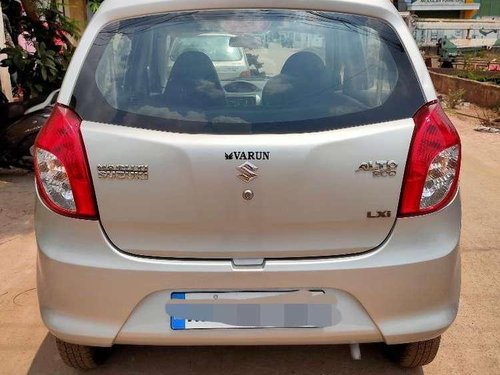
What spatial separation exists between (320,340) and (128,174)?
93 centimetres

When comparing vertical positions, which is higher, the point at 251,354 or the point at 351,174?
the point at 351,174

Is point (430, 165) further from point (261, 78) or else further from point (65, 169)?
point (65, 169)

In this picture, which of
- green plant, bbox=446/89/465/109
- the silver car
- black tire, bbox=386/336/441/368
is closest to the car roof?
the silver car

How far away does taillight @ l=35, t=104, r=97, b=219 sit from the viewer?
1.96m

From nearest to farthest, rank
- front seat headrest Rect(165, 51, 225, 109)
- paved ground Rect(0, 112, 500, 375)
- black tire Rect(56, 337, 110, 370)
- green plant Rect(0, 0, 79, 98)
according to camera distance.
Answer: front seat headrest Rect(165, 51, 225, 109)
black tire Rect(56, 337, 110, 370)
paved ground Rect(0, 112, 500, 375)
green plant Rect(0, 0, 79, 98)

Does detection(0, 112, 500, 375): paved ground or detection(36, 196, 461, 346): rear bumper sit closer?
detection(36, 196, 461, 346): rear bumper

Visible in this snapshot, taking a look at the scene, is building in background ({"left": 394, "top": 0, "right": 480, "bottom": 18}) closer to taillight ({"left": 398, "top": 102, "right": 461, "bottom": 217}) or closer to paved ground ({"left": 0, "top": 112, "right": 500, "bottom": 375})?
paved ground ({"left": 0, "top": 112, "right": 500, "bottom": 375})

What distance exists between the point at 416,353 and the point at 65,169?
167 centimetres

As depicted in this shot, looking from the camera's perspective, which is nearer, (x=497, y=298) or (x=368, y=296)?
(x=368, y=296)

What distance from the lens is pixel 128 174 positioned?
6.30ft

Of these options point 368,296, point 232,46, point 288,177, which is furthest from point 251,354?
point 232,46

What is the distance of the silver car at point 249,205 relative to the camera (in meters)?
1.92

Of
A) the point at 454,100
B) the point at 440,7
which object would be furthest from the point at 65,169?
the point at 440,7

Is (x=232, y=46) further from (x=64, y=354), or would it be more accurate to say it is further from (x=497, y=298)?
(x=497, y=298)
